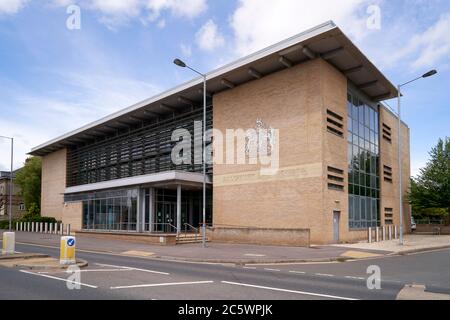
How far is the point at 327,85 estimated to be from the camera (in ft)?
86.5

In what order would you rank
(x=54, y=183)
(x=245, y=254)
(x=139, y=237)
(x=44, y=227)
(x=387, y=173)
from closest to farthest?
1. (x=245, y=254)
2. (x=139, y=237)
3. (x=387, y=173)
4. (x=44, y=227)
5. (x=54, y=183)

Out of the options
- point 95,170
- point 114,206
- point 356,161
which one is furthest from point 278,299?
point 95,170

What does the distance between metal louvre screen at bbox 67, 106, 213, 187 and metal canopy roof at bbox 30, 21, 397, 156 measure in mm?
1296

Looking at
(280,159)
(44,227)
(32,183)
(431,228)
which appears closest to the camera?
(280,159)

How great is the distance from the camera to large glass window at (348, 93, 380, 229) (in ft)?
97.6

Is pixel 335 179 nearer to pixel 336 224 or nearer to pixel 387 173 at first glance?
pixel 336 224

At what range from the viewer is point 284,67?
1086 inches

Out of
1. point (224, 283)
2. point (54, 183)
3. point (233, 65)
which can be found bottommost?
point (224, 283)

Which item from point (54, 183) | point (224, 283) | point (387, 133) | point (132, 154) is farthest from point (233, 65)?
point (54, 183)

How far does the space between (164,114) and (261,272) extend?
25.2 metres

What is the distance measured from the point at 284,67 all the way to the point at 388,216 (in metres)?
16.8

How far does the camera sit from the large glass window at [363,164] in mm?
29750

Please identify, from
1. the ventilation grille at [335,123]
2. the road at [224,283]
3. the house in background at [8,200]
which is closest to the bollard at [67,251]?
the road at [224,283]
